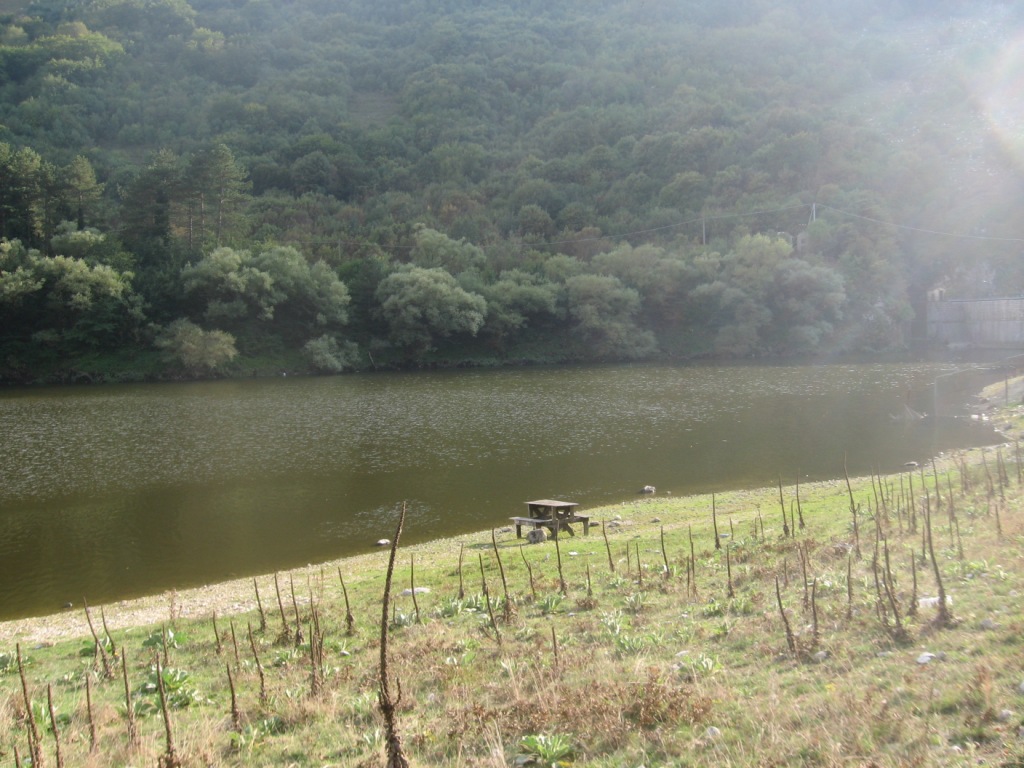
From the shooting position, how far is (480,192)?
435 ft

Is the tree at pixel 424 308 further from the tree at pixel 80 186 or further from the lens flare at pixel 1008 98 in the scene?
the lens flare at pixel 1008 98

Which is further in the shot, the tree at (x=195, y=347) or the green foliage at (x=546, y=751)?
the tree at (x=195, y=347)

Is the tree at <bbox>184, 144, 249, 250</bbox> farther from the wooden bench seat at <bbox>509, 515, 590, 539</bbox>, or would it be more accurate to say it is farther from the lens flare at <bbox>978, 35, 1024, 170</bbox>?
the lens flare at <bbox>978, 35, 1024, 170</bbox>

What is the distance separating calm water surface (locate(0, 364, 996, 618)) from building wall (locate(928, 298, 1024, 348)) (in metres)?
41.0

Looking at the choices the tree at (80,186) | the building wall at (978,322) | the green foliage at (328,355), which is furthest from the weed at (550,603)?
the building wall at (978,322)

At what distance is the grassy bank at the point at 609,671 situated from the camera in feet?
22.0

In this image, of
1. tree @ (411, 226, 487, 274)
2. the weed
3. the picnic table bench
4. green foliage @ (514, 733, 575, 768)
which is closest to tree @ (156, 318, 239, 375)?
tree @ (411, 226, 487, 274)

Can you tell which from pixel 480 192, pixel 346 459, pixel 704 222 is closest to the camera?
pixel 346 459

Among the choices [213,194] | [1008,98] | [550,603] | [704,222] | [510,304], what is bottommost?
[550,603]

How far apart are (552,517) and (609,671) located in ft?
40.7

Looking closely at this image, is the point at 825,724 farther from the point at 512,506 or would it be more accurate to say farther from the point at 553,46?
the point at 553,46

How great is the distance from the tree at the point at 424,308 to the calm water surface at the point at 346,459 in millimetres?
23195

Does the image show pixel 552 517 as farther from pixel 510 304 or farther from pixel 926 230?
pixel 926 230

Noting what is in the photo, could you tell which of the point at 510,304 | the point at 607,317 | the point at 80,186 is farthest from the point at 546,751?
the point at 80,186
